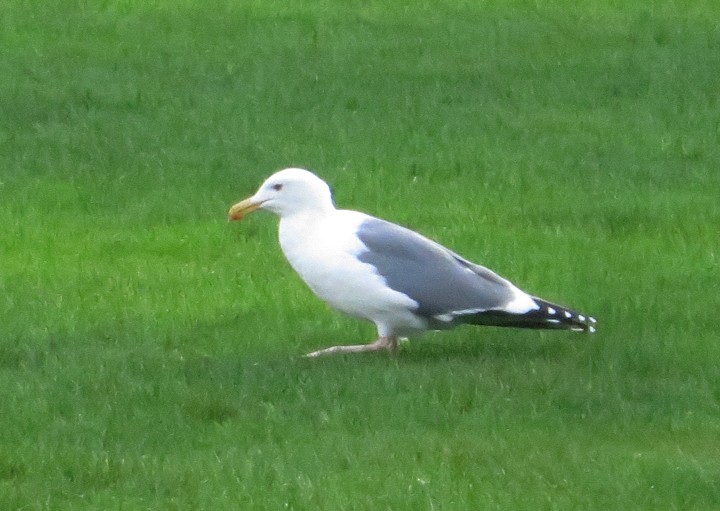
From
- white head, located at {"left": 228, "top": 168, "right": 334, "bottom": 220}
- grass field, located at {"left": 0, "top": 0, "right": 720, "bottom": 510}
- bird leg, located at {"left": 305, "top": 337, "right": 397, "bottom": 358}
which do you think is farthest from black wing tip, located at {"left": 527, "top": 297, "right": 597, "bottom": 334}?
white head, located at {"left": 228, "top": 168, "right": 334, "bottom": 220}

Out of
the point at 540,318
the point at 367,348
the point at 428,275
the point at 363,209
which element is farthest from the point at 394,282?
the point at 363,209

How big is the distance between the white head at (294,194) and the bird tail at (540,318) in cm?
94

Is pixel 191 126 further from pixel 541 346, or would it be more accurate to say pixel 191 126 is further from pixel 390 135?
pixel 541 346

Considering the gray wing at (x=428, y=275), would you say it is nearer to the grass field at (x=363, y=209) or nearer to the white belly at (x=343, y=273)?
the white belly at (x=343, y=273)

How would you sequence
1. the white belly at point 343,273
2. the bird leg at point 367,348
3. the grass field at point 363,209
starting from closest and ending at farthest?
the grass field at point 363,209
the white belly at point 343,273
the bird leg at point 367,348

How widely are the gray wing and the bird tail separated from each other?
6cm

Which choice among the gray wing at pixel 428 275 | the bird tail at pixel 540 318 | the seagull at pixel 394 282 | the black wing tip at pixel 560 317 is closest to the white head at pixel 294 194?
the seagull at pixel 394 282

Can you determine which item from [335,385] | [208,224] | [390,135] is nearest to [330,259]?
[335,385]

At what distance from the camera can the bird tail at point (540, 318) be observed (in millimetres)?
8312

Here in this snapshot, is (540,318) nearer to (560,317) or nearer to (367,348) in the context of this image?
(560,317)

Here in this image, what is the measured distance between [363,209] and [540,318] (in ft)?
13.5

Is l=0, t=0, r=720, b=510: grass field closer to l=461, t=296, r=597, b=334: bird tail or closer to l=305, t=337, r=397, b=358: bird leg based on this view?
l=305, t=337, r=397, b=358: bird leg

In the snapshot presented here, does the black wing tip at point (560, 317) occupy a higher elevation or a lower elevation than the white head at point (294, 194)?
lower

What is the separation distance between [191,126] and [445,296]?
22.4 feet
